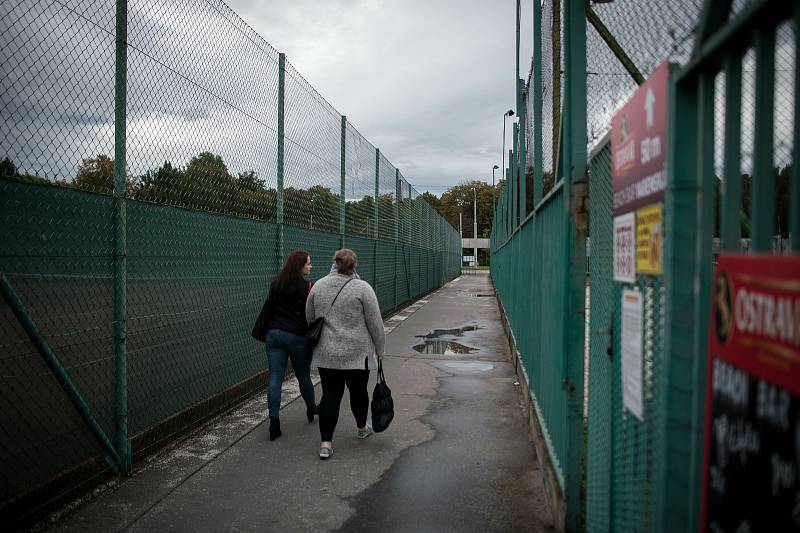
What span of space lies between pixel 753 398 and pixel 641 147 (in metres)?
1.05

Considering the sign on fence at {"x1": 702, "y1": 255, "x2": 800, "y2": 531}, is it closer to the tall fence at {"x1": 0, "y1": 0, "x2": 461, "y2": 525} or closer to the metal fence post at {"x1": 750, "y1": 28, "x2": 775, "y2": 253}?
the metal fence post at {"x1": 750, "y1": 28, "x2": 775, "y2": 253}

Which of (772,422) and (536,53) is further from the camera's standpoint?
(536,53)

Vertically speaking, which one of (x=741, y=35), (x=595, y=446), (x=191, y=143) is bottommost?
(x=595, y=446)

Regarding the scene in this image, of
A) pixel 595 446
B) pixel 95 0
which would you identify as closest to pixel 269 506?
pixel 595 446

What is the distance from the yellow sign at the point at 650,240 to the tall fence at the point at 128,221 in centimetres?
329

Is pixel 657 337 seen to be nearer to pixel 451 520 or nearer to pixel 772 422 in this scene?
pixel 772 422

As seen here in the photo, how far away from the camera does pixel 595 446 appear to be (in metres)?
2.85

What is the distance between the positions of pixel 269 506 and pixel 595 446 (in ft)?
7.11

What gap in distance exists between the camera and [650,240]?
6.07 feet

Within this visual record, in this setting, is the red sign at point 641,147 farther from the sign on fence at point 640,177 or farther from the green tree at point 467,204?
the green tree at point 467,204

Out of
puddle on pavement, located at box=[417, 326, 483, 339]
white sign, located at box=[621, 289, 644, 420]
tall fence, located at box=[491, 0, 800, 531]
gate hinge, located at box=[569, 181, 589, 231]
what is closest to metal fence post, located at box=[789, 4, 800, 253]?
tall fence, located at box=[491, 0, 800, 531]

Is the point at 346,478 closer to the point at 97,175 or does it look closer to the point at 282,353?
the point at 282,353

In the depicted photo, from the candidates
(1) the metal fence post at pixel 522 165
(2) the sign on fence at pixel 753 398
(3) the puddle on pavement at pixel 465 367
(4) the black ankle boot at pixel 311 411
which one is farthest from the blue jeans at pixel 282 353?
(2) the sign on fence at pixel 753 398

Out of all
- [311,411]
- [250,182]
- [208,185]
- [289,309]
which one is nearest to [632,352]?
[289,309]
